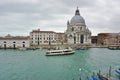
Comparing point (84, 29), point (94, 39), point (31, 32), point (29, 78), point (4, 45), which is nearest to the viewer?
point (29, 78)

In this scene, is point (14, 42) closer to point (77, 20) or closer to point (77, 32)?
point (77, 32)

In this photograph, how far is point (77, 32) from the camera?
6438cm

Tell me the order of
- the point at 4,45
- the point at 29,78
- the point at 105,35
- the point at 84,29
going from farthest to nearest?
1. the point at 105,35
2. the point at 84,29
3. the point at 4,45
4. the point at 29,78

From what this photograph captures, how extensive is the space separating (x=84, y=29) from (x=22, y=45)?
71.1ft

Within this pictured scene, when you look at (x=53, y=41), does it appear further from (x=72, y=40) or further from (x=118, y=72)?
(x=118, y=72)

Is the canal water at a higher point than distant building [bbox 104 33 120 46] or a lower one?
lower

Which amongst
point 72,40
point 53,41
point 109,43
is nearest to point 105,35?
point 109,43

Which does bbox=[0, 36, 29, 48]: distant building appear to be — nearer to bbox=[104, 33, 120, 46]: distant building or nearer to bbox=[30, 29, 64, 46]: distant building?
bbox=[30, 29, 64, 46]: distant building

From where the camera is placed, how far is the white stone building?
64.3m

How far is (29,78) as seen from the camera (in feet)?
50.6

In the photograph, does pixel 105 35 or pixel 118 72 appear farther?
pixel 105 35

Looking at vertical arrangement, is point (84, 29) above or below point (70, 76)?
above

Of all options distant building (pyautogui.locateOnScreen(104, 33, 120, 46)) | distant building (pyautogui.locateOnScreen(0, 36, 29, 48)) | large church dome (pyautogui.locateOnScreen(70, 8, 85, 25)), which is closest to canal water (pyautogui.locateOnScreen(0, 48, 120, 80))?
distant building (pyautogui.locateOnScreen(0, 36, 29, 48))

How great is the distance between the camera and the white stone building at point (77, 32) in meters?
64.3
